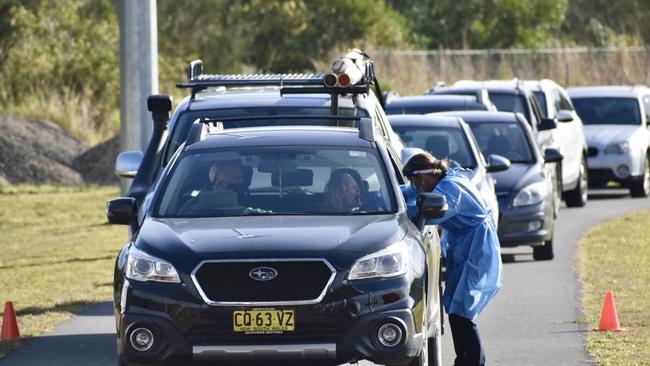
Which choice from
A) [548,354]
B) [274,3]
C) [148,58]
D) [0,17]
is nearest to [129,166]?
[548,354]

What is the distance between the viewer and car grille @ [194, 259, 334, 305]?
916cm

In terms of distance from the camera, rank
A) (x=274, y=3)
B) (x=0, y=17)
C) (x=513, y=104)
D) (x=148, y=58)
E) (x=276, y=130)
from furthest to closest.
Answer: (x=274, y=3), (x=0, y=17), (x=513, y=104), (x=148, y=58), (x=276, y=130)

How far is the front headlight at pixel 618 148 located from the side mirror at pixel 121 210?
17417mm

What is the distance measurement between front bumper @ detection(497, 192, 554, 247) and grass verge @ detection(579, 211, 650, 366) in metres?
0.54

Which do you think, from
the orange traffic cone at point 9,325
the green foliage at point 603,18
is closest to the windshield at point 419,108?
the orange traffic cone at point 9,325

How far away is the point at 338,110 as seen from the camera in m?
13.0

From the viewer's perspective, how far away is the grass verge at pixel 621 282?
1168 centimetres

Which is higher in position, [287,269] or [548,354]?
[287,269]

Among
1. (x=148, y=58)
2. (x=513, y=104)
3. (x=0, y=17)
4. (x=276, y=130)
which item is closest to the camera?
(x=276, y=130)

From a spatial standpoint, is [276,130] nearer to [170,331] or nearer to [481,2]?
[170,331]

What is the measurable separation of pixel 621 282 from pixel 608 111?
12.8 meters

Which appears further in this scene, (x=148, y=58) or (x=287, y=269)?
(x=148, y=58)

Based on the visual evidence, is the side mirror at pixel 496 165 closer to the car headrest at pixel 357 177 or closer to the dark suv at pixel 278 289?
the car headrest at pixel 357 177

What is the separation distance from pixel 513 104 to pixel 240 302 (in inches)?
608
